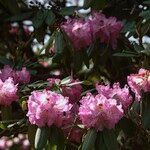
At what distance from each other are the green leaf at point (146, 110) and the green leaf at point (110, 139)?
0.13 meters

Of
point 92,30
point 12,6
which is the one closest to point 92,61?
point 92,30

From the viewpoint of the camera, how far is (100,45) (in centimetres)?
245

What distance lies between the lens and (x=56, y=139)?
1813 millimetres

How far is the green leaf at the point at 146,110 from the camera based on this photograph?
1.85 meters

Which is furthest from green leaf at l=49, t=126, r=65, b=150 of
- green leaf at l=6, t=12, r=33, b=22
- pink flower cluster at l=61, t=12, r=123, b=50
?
green leaf at l=6, t=12, r=33, b=22

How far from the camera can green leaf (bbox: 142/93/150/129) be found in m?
1.85

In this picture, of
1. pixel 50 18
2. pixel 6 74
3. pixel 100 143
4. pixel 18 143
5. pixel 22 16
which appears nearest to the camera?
pixel 100 143

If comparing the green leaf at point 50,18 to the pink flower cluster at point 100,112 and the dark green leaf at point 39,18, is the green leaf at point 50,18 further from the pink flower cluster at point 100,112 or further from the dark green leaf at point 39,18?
the pink flower cluster at point 100,112

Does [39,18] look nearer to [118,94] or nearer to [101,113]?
[118,94]

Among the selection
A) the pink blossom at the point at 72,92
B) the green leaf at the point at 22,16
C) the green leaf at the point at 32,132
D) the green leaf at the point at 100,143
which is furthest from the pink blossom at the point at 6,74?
the green leaf at the point at 100,143

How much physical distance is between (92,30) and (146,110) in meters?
0.63

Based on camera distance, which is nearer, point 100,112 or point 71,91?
point 100,112

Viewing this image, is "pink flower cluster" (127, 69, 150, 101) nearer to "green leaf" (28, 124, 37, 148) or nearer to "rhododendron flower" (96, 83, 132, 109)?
"rhododendron flower" (96, 83, 132, 109)

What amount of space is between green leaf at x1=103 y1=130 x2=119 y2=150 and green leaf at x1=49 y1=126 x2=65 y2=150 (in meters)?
0.15
